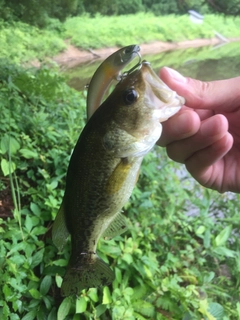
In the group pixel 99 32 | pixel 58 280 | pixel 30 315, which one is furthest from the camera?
pixel 99 32

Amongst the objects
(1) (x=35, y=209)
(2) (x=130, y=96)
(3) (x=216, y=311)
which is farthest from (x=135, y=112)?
(3) (x=216, y=311)

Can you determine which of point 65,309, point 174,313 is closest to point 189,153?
point 65,309

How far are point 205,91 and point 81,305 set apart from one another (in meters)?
1.28

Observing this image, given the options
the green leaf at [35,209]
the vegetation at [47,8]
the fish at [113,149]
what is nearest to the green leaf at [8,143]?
the green leaf at [35,209]

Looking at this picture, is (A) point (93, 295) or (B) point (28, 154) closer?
(A) point (93, 295)

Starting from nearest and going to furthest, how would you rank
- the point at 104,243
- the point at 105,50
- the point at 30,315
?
the point at 30,315 < the point at 104,243 < the point at 105,50

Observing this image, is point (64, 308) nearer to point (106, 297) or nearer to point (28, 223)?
point (106, 297)

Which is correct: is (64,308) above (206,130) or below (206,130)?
below

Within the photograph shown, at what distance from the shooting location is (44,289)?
1905mm

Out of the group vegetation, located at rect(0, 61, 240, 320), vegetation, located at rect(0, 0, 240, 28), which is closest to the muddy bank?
vegetation, located at rect(0, 0, 240, 28)

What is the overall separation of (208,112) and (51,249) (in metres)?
1.25

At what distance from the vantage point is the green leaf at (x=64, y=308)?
72.2 inches

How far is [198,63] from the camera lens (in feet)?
43.1

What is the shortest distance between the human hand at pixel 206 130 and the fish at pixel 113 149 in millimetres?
168
